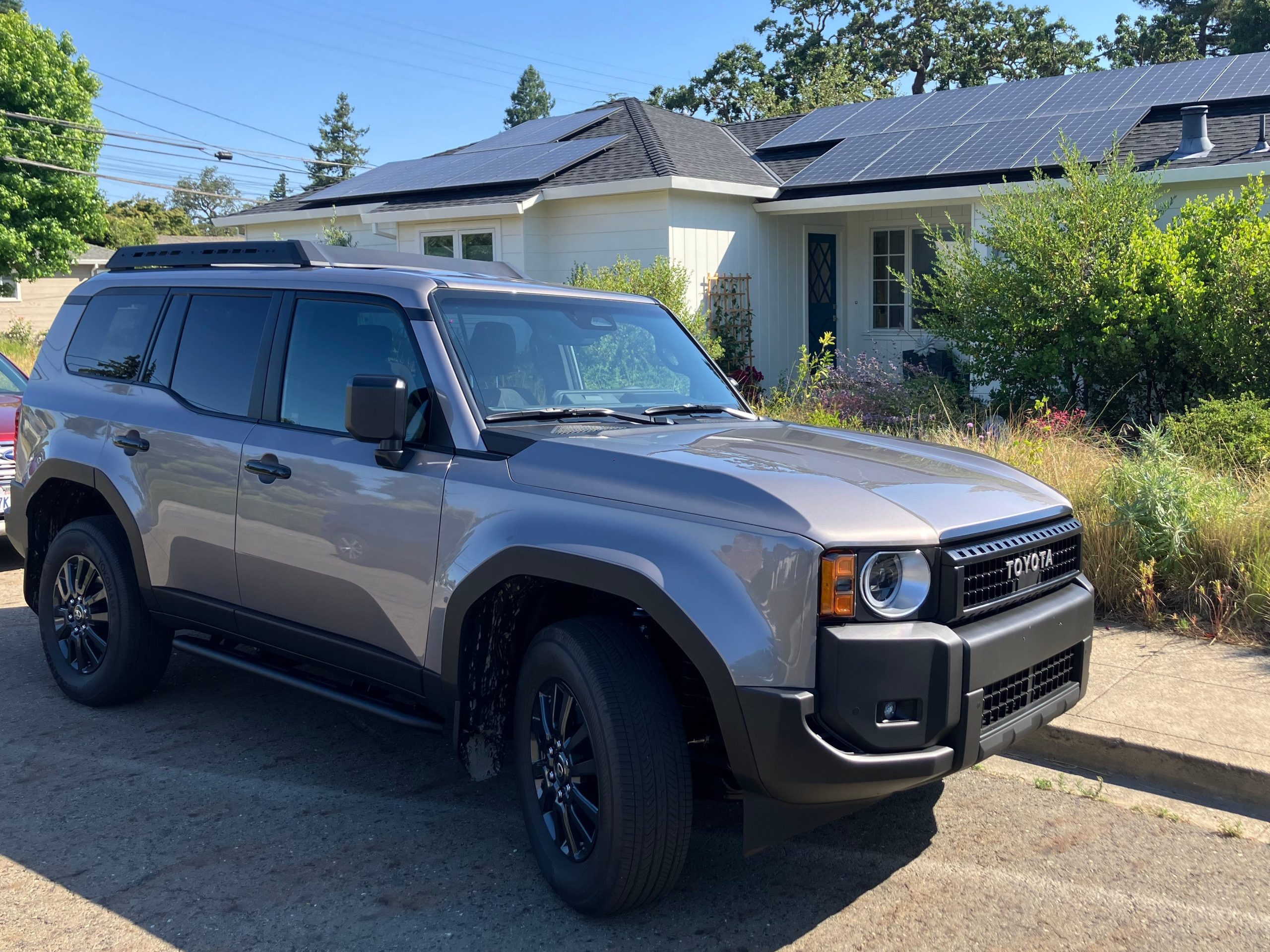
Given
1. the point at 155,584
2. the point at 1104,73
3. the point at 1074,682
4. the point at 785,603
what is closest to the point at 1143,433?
the point at 1074,682

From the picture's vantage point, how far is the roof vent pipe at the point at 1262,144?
1320cm

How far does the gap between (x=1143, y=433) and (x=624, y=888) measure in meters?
5.92

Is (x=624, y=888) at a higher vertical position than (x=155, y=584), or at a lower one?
lower

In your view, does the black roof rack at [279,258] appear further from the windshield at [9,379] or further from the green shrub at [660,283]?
the green shrub at [660,283]

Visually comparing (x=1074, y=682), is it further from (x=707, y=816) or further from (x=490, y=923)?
(x=490, y=923)

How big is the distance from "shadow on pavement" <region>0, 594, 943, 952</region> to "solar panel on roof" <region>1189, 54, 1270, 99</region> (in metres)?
14.2

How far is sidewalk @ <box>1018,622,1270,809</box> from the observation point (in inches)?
181

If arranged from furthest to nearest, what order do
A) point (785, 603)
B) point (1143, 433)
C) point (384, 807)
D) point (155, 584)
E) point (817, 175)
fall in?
point (817, 175)
point (1143, 433)
point (155, 584)
point (384, 807)
point (785, 603)

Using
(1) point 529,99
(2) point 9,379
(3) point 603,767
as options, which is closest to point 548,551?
(3) point 603,767

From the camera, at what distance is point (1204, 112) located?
45.0ft

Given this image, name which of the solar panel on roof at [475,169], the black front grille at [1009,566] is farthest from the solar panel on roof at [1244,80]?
the black front grille at [1009,566]

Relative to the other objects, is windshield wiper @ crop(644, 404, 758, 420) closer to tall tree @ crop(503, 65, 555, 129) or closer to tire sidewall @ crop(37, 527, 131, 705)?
tire sidewall @ crop(37, 527, 131, 705)

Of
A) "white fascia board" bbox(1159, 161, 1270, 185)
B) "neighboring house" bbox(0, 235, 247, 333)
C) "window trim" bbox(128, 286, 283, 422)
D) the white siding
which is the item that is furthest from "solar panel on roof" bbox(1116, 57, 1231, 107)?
"neighboring house" bbox(0, 235, 247, 333)

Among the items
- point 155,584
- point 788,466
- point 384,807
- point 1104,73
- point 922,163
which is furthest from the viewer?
point 1104,73
